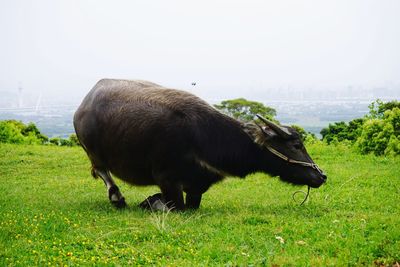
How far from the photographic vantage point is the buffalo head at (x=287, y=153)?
24.1ft

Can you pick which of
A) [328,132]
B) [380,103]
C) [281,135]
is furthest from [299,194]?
[328,132]

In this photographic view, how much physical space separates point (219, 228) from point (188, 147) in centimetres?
138

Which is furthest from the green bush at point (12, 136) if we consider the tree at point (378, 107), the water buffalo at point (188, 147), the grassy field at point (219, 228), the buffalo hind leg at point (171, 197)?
the buffalo hind leg at point (171, 197)

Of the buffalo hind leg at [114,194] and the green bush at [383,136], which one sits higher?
the green bush at [383,136]

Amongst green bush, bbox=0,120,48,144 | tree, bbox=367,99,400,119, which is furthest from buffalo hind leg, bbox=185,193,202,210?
green bush, bbox=0,120,48,144

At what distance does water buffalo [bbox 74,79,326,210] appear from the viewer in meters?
7.30

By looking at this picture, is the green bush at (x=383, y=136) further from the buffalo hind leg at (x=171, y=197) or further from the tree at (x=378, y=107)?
the buffalo hind leg at (x=171, y=197)

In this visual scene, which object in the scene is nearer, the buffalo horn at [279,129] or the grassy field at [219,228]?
the grassy field at [219,228]

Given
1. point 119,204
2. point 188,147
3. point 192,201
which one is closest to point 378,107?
point 192,201

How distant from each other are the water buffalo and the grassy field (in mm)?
463

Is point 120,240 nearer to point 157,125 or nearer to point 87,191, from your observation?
point 157,125

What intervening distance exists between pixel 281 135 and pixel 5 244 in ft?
12.1

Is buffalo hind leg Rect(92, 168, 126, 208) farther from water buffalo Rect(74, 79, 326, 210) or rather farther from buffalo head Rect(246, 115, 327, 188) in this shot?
buffalo head Rect(246, 115, 327, 188)

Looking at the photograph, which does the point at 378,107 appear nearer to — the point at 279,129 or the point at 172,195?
the point at 279,129
